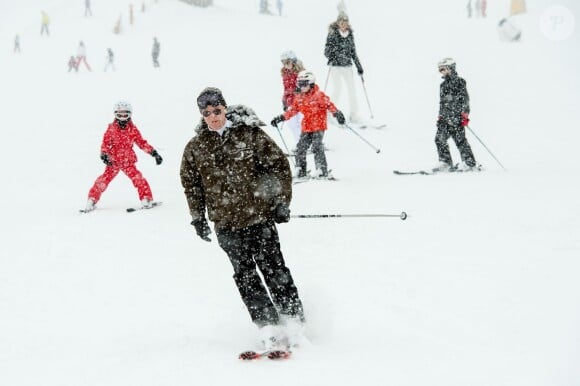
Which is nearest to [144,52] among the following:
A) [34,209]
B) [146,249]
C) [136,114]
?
[136,114]

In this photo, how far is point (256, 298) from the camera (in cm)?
377

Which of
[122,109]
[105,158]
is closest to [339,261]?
[105,158]

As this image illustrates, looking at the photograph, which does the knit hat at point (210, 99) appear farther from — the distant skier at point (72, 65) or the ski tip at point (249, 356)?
the distant skier at point (72, 65)

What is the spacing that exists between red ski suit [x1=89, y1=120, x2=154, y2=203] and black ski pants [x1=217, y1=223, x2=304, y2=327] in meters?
4.68

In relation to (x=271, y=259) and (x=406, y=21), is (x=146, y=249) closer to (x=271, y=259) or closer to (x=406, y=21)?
(x=271, y=259)

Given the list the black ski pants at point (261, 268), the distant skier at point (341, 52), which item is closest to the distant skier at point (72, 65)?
the distant skier at point (341, 52)

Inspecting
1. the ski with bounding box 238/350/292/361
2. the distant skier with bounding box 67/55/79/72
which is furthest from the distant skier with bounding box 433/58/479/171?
the distant skier with bounding box 67/55/79/72

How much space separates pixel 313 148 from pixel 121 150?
2.89 m

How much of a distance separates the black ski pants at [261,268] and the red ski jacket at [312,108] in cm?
513

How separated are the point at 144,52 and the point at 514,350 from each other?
2962cm

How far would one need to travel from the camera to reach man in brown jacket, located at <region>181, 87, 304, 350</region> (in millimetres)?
3637

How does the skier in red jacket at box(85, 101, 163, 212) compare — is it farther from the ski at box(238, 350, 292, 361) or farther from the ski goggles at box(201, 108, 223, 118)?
the ski at box(238, 350, 292, 361)

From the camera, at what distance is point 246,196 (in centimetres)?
365

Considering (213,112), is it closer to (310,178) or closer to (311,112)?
(311,112)
